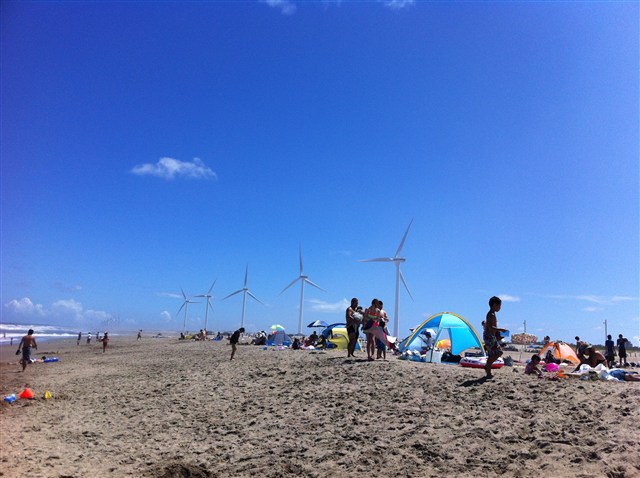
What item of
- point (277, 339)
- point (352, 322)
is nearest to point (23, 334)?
point (277, 339)

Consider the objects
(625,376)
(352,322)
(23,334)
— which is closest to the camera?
(625,376)

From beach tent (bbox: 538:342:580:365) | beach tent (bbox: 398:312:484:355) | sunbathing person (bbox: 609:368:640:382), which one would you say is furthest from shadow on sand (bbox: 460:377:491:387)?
beach tent (bbox: 538:342:580:365)

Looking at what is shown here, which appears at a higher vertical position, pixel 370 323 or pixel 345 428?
pixel 370 323

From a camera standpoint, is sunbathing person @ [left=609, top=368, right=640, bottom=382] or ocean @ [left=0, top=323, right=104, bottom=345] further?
ocean @ [left=0, top=323, right=104, bottom=345]

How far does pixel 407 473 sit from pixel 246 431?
4044mm

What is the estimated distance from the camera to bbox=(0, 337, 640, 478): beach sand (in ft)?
22.0

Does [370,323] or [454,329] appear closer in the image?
[370,323]

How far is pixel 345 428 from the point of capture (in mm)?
8711

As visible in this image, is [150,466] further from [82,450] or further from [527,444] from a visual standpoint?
[527,444]

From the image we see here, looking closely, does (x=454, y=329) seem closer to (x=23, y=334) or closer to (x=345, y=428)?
(x=345, y=428)

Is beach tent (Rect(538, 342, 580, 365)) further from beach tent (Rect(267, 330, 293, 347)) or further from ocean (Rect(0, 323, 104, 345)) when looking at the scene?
ocean (Rect(0, 323, 104, 345))

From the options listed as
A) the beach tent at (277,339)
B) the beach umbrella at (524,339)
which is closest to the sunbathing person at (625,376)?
the beach tent at (277,339)

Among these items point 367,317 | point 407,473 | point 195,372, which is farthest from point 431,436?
point 195,372

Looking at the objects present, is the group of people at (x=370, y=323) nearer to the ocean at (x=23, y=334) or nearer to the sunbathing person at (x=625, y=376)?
the sunbathing person at (x=625, y=376)
